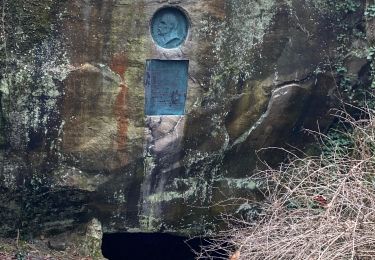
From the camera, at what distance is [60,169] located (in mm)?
5727

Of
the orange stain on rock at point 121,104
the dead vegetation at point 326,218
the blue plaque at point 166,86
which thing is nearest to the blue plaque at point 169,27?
the blue plaque at point 166,86

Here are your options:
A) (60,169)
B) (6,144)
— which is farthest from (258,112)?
(6,144)

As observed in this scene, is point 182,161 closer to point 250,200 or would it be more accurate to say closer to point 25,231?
point 250,200

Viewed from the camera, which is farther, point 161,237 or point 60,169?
point 161,237

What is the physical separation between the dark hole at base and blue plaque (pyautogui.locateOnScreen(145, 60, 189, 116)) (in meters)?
1.90

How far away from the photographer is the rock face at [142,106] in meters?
5.44

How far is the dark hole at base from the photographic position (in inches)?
288

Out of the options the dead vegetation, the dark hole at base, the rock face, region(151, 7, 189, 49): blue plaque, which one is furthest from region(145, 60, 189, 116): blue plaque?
the dark hole at base

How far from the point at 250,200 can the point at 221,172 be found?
414 mm

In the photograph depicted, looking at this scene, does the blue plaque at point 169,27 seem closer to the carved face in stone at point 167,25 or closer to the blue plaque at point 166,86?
Answer: the carved face in stone at point 167,25

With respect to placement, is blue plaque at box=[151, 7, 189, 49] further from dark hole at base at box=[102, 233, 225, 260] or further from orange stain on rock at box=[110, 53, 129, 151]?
dark hole at base at box=[102, 233, 225, 260]

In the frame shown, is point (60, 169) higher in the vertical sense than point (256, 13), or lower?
lower

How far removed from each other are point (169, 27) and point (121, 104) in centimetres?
76

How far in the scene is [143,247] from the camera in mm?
7660
